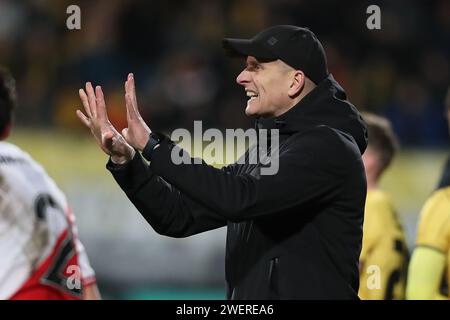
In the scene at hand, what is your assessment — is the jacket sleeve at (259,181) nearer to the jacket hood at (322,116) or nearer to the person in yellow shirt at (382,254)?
the jacket hood at (322,116)

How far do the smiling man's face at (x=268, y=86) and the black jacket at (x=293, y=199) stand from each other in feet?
0.15

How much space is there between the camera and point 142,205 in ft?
11.5

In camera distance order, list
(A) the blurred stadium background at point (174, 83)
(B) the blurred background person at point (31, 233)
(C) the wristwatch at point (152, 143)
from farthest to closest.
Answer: (A) the blurred stadium background at point (174, 83) < (B) the blurred background person at point (31, 233) < (C) the wristwatch at point (152, 143)

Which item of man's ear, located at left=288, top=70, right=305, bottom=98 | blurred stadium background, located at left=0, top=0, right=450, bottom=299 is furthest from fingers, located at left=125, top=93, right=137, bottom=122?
blurred stadium background, located at left=0, top=0, right=450, bottom=299

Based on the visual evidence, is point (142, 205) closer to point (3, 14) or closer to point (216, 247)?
point (216, 247)

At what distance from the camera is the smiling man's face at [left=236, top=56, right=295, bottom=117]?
346 centimetres

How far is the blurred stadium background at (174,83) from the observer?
877 cm

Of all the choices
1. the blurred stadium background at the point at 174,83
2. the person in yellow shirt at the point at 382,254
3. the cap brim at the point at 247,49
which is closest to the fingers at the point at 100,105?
the cap brim at the point at 247,49

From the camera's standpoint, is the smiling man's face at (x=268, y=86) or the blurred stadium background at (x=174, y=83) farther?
the blurred stadium background at (x=174, y=83)

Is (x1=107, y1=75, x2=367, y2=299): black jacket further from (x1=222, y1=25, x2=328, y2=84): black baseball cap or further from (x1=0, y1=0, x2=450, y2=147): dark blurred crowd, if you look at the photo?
(x1=0, y1=0, x2=450, y2=147): dark blurred crowd

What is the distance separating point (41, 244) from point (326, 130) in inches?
50.2

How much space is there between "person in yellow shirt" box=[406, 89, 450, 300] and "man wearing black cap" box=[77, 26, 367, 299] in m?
1.00
